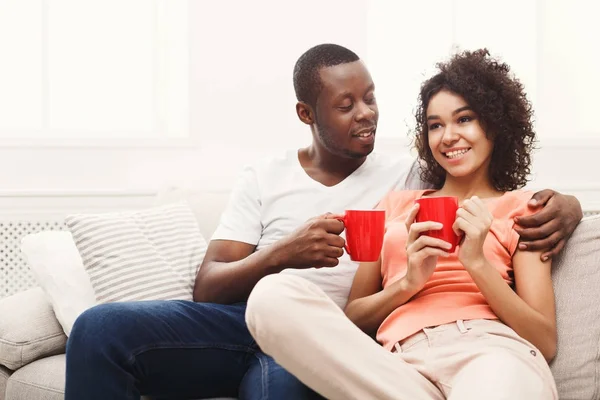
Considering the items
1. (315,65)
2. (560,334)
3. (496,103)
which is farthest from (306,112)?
(560,334)

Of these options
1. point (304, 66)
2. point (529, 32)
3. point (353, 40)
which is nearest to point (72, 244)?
point (304, 66)

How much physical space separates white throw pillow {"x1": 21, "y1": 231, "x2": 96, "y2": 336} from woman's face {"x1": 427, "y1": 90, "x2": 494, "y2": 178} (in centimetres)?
104

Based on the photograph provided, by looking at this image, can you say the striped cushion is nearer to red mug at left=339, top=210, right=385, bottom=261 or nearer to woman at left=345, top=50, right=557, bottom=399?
woman at left=345, top=50, right=557, bottom=399

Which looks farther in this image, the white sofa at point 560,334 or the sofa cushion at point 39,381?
the sofa cushion at point 39,381

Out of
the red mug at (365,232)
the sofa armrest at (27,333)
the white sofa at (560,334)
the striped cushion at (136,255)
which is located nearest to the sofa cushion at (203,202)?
the white sofa at (560,334)

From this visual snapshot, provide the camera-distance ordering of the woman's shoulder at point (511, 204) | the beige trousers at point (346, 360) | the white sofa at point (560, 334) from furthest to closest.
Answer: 1. the woman's shoulder at point (511, 204)
2. the white sofa at point (560, 334)
3. the beige trousers at point (346, 360)

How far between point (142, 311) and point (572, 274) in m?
0.98

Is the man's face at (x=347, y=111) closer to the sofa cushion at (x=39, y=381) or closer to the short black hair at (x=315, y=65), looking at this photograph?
the short black hair at (x=315, y=65)

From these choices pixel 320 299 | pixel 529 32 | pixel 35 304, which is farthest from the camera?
pixel 529 32

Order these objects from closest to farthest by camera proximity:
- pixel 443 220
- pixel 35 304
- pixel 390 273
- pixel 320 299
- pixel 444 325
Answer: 1. pixel 320 299
2. pixel 443 220
3. pixel 444 325
4. pixel 390 273
5. pixel 35 304

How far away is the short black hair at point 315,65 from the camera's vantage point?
2.09m

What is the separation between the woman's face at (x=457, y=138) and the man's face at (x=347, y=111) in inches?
8.1

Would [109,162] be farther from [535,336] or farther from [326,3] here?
[535,336]

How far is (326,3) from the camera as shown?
3.20 metres
